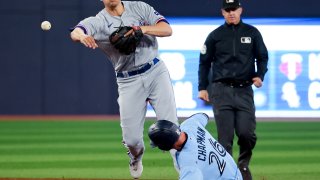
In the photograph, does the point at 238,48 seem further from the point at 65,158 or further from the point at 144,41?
the point at 65,158

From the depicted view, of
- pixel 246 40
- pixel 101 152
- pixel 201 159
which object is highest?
pixel 246 40

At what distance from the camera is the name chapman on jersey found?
4.76 meters

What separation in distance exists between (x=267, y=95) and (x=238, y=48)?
836 centimetres

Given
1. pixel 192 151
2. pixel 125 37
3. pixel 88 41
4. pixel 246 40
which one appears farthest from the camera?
pixel 246 40

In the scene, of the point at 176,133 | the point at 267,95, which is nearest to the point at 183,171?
the point at 176,133

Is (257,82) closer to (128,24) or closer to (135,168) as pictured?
(128,24)

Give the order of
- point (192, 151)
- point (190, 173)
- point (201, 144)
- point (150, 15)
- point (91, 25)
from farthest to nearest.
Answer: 1. point (150, 15)
2. point (91, 25)
3. point (201, 144)
4. point (192, 151)
5. point (190, 173)

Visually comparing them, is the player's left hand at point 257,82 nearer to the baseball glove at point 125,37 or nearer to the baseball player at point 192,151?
the baseball glove at point 125,37

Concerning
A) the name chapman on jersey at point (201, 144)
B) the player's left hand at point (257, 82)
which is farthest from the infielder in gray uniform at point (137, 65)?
the name chapman on jersey at point (201, 144)

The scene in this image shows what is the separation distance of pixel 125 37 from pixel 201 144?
180cm

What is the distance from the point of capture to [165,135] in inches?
187

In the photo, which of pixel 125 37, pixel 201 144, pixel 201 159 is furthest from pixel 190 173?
pixel 125 37

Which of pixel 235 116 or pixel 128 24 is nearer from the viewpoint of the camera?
pixel 128 24

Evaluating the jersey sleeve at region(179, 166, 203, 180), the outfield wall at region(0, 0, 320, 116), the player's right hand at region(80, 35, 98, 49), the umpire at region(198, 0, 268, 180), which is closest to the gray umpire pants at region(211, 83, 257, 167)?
the umpire at region(198, 0, 268, 180)
